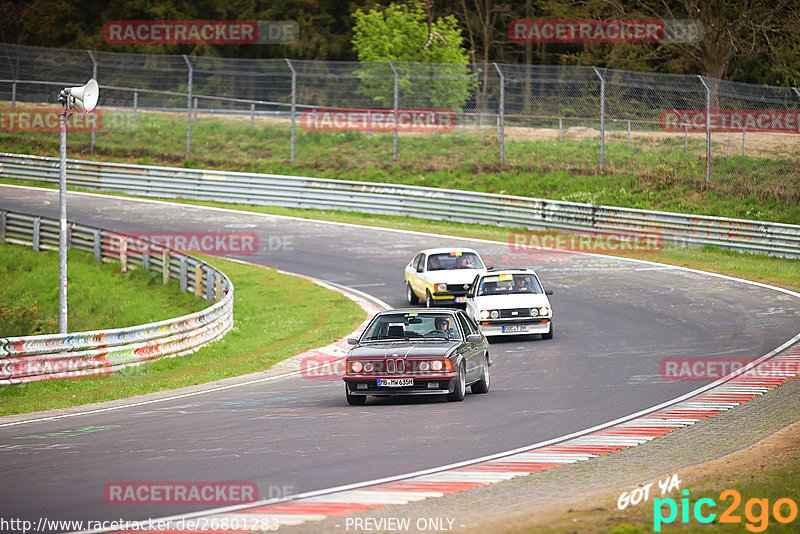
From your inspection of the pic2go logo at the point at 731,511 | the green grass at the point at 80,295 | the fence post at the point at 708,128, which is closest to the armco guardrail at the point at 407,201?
the fence post at the point at 708,128

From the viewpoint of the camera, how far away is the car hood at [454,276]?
22.9 metres

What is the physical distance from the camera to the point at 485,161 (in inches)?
1590

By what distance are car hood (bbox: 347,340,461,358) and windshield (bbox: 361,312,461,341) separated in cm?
33

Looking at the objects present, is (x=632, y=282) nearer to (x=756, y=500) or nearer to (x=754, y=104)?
(x=754, y=104)

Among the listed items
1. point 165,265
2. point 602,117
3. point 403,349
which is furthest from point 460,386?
point 602,117

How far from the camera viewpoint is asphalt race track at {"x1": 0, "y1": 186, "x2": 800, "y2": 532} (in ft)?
31.6

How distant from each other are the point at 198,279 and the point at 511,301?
9736mm

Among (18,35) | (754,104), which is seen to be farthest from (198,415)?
(18,35)

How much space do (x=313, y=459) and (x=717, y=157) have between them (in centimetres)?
2843

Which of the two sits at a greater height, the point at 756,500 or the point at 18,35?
the point at 18,35

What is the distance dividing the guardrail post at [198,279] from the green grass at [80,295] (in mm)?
217

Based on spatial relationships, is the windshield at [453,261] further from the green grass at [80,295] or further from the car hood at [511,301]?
the green grass at [80,295]

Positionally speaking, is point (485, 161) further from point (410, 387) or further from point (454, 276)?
point (410, 387)

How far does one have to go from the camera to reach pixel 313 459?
33.9ft
